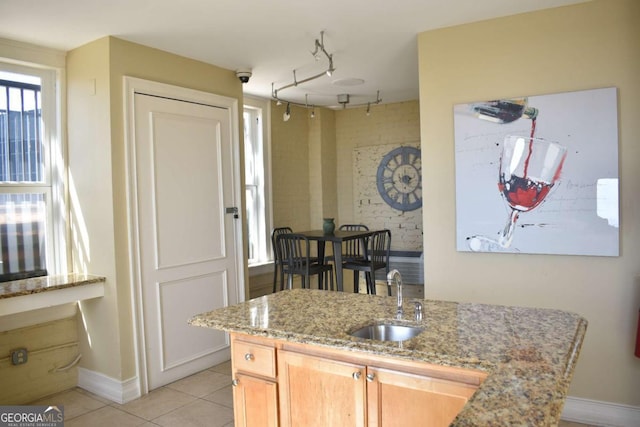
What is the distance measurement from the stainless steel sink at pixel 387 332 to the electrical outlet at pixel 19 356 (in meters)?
2.70

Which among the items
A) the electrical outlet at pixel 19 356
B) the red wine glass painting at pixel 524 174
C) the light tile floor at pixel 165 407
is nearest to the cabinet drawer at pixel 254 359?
the light tile floor at pixel 165 407

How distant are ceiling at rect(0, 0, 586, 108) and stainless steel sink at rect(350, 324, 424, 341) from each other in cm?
189

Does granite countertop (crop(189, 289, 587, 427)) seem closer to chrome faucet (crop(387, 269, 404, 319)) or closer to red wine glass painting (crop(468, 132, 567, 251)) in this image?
chrome faucet (crop(387, 269, 404, 319))

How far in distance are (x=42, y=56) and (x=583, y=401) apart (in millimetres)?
4296

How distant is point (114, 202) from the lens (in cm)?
328

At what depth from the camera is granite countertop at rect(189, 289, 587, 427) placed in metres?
1.12

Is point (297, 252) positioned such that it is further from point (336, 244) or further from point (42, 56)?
point (42, 56)

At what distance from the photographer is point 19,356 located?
3.29 m

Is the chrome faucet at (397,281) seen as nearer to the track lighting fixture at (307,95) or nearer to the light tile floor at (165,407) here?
the light tile floor at (165,407)

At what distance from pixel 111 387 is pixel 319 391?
2231 millimetres

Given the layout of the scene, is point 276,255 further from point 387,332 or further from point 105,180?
point 387,332

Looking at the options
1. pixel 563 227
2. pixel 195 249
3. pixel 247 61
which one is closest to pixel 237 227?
pixel 195 249

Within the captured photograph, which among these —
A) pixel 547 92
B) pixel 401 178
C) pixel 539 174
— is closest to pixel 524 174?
pixel 539 174

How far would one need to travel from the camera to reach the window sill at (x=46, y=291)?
293cm
